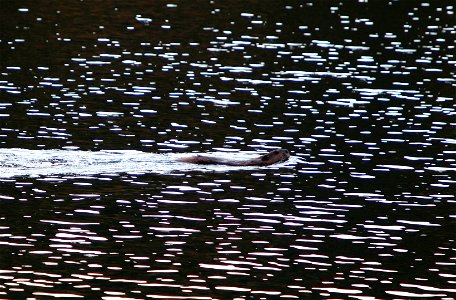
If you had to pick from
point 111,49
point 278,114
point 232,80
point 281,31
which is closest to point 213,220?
point 278,114

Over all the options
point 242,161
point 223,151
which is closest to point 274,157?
point 242,161

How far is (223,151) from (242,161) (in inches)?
68.0

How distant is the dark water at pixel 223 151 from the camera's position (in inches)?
1019

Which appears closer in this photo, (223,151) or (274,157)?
(274,157)

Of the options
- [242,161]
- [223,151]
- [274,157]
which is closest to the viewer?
[274,157]

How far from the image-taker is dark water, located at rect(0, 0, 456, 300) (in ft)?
84.9

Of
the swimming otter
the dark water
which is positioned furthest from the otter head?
the dark water

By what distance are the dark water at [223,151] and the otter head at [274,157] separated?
28 cm

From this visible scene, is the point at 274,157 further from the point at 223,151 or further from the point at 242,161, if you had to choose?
the point at 223,151

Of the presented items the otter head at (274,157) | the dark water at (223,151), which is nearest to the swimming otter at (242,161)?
the otter head at (274,157)

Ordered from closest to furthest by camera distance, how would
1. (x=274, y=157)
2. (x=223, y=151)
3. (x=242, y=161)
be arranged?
(x=274, y=157) → (x=242, y=161) → (x=223, y=151)

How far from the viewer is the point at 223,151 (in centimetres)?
3797

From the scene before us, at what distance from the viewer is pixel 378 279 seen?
25.7 metres

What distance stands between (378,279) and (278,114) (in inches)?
733
